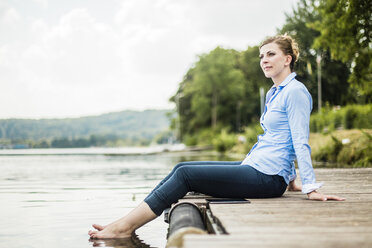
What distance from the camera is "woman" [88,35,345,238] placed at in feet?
10.6

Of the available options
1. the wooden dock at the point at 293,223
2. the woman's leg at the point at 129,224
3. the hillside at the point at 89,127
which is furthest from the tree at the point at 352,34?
the hillside at the point at 89,127

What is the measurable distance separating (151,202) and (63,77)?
42.4 meters

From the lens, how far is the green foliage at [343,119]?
596 inches

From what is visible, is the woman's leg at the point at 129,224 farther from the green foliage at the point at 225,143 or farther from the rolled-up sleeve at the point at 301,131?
the green foliage at the point at 225,143

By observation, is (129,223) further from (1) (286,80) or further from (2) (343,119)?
(2) (343,119)

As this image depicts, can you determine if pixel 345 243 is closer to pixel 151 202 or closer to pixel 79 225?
pixel 151 202

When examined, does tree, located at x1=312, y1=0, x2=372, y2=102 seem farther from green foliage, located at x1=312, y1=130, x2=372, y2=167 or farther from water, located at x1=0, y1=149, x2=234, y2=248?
water, located at x1=0, y1=149, x2=234, y2=248

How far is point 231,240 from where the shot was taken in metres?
2.00

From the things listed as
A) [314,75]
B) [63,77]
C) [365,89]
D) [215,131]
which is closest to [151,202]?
[365,89]

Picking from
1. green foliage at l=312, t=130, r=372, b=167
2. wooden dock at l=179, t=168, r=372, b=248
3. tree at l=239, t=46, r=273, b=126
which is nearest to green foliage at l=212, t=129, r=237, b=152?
green foliage at l=312, t=130, r=372, b=167

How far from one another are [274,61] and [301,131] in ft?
2.22

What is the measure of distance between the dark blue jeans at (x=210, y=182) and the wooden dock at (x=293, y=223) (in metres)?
0.13

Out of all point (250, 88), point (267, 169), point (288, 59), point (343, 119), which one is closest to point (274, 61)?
point (288, 59)

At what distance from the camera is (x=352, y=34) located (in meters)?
10.4
